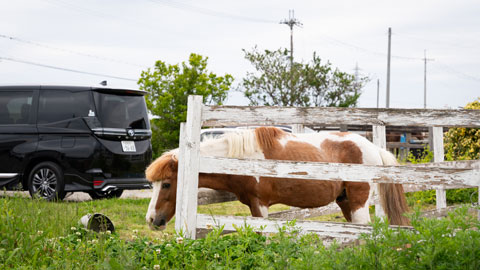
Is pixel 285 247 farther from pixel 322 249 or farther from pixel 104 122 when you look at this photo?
pixel 104 122

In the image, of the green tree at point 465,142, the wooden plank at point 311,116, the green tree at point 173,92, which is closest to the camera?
the wooden plank at point 311,116

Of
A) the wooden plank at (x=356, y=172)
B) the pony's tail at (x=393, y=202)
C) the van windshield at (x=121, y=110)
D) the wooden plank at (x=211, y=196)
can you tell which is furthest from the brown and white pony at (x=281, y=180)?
the van windshield at (x=121, y=110)

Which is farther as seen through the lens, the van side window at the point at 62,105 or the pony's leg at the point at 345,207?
the van side window at the point at 62,105

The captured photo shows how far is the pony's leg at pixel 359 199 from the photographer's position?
18.6ft

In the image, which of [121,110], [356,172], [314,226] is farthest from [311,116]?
[121,110]

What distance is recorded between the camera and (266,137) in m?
5.48

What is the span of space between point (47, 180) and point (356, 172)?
7.08 m

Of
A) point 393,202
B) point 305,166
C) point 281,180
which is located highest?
point 305,166

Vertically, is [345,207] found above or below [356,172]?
below

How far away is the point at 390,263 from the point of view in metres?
2.80

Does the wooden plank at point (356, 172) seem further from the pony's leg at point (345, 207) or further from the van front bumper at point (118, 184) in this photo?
the van front bumper at point (118, 184)

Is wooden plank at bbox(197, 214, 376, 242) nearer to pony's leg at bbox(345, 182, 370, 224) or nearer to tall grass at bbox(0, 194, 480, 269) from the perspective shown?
tall grass at bbox(0, 194, 480, 269)

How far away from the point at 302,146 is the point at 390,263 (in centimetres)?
294

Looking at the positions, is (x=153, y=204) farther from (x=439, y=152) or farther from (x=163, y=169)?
(x=439, y=152)
